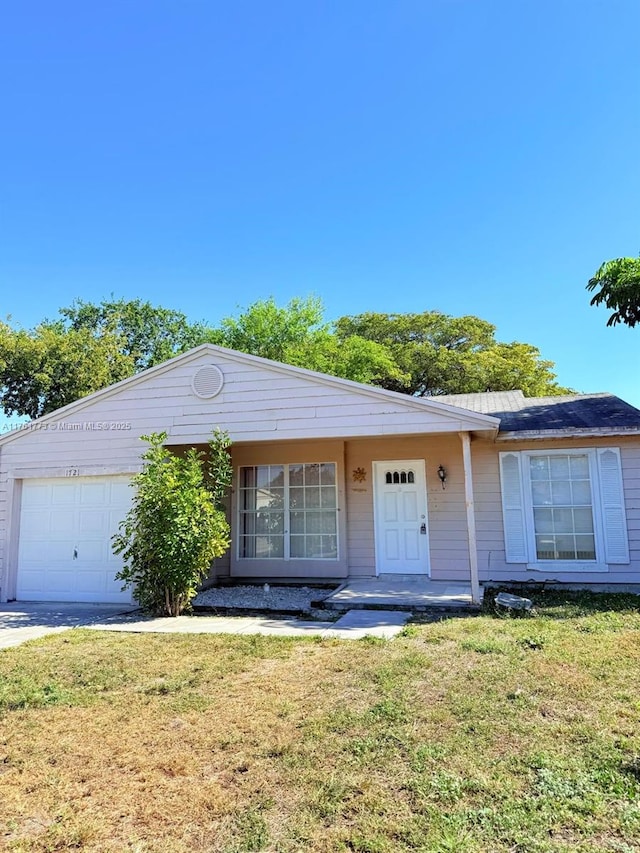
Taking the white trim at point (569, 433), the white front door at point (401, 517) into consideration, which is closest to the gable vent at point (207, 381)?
the white front door at point (401, 517)

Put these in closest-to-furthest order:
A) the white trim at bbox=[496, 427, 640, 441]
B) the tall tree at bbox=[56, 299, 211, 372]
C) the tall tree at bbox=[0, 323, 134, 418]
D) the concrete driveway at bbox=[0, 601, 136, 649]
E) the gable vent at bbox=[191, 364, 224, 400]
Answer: the concrete driveway at bbox=[0, 601, 136, 649], the white trim at bbox=[496, 427, 640, 441], the gable vent at bbox=[191, 364, 224, 400], the tall tree at bbox=[0, 323, 134, 418], the tall tree at bbox=[56, 299, 211, 372]

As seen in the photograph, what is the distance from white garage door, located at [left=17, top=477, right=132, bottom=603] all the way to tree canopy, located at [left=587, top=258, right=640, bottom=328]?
33.5 ft

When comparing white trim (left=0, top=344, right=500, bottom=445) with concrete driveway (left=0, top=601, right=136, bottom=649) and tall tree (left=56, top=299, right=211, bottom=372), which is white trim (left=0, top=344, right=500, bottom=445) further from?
tall tree (left=56, top=299, right=211, bottom=372)

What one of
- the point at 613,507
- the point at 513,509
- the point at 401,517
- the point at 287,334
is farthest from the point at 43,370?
the point at 613,507

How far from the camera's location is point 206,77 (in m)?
9.16

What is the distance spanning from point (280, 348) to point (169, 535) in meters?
18.8

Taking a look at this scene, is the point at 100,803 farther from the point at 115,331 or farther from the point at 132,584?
the point at 115,331

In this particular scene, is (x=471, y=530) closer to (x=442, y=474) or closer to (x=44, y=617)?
(x=442, y=474)

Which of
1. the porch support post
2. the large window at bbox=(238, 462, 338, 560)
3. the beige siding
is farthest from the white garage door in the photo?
the beige siding

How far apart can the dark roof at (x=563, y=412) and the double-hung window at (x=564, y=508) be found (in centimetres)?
49

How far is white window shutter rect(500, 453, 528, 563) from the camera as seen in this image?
28.4 feet

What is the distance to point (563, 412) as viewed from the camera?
30.6 ft

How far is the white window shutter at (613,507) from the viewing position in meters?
8.20

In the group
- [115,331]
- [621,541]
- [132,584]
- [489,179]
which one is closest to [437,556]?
[621,541]
